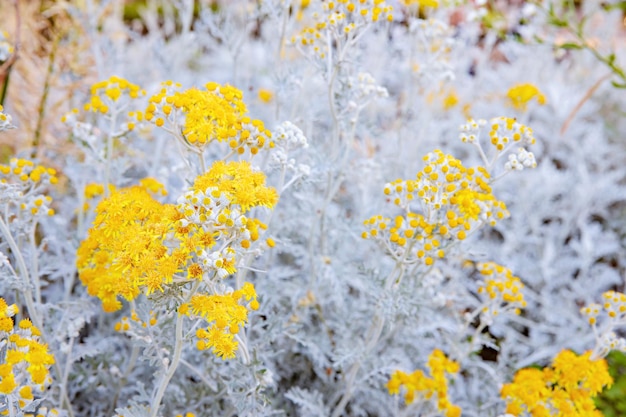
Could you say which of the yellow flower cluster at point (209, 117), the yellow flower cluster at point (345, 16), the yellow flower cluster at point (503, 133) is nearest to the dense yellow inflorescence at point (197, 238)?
the yellow flower cluster at point (209, 117)

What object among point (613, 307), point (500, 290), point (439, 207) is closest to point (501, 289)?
point (500, 290)

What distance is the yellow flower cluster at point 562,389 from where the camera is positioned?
1.69 meters

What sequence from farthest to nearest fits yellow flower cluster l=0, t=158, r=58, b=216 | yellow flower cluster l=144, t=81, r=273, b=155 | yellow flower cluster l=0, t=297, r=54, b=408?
1. yellow flower cluster l=0, t=158, r=58, b=216
2. yellow flower cluster l=144, t=81, r=273, b=155
3. yellow flower cluster l=0, t=297, r=54, b=408

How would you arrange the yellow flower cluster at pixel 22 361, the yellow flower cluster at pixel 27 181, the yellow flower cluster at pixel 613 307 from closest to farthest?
the yellow flower cluster at pixel 22 361
the yellow flower cluster at pixel 27 181
the yellow flower cluster at pixel 613 307

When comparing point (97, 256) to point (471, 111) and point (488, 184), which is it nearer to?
point (488, 184)

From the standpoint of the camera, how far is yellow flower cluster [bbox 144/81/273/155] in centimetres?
142

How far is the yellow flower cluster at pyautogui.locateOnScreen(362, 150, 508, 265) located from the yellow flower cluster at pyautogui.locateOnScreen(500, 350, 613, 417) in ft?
1.63

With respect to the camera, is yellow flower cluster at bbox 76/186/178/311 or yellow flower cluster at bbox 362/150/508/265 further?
yellow flower cluster at bbox 362/150/508/265

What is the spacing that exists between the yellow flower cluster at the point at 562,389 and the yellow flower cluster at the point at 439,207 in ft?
1.63

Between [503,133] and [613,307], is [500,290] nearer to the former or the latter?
[613,307]

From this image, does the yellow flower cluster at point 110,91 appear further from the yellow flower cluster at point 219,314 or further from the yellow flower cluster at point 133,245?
the yellow flower cluster at point 219,314

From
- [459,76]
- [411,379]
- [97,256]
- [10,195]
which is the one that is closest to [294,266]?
[411,379]

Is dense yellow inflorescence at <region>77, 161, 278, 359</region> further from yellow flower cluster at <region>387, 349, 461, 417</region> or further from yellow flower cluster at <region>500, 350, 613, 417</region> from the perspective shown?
yellow flower cluster at <region>500, 350, 613, 417</region>

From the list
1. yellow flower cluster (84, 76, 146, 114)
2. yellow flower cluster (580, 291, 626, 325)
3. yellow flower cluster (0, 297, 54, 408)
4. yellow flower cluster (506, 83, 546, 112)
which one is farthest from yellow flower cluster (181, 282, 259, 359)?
yellow flower cluster (506, 83, 546, 112)
